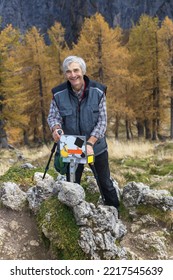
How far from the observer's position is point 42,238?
4.38 m

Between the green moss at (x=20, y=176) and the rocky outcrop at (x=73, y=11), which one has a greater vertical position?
the rocky outcrop at (x=73, y=11)

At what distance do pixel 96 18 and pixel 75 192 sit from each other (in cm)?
2061

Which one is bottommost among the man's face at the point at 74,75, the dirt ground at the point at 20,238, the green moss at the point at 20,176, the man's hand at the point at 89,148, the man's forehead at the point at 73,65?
the dirt ground at the point at 20,238

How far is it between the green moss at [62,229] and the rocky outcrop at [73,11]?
70.9 metres

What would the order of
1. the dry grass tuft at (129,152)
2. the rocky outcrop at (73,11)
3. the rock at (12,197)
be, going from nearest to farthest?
the rock at (12,197), the dry grass tuft at (129,152), the rocky outcrop at (73,11)

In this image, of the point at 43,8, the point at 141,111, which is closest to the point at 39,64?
the point at 141,111

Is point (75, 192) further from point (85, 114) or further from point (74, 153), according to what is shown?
point (85, 114)

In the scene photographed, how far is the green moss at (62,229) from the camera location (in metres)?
3.96

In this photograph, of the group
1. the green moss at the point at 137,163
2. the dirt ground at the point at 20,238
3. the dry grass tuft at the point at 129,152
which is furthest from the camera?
the dry grass tuft at the point at 129,152

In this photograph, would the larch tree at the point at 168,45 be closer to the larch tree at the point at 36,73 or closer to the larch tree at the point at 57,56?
the larch tree at the point at 57,56

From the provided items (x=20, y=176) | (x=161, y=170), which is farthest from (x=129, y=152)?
(x=20, y=176)

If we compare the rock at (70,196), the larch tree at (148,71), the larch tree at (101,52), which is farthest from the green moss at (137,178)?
the larch tree at (148,71)

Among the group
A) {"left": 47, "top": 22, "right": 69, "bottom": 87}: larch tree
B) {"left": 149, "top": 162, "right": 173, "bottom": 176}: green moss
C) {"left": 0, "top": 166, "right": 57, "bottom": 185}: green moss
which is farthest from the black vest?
{"left": 47, "top": 22, "right": 69, "bottom": 87}: larch tree

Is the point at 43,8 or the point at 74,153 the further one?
the point at 43,8
